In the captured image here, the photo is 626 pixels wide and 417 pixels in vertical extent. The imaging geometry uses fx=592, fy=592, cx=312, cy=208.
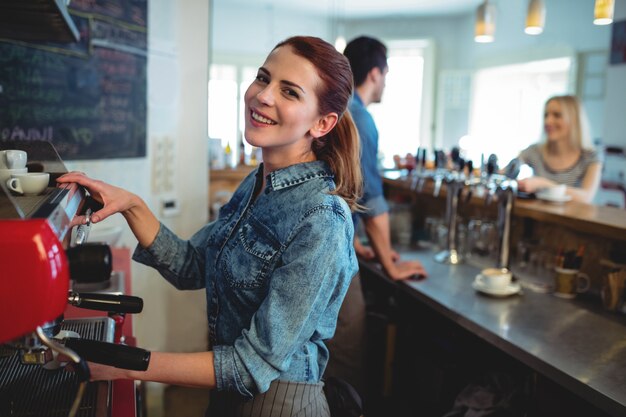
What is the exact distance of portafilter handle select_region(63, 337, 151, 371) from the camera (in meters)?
0.93

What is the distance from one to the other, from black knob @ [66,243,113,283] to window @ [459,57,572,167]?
559 cm

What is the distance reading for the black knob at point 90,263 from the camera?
1.67 m

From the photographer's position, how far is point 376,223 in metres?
2.50

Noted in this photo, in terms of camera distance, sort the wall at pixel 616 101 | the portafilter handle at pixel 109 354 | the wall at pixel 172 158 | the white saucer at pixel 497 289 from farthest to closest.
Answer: the wall at pixel 616 101
the wall at pixel 172 158
the white saucer at pixel 497 289
the portafilter handle at pixel 109 354

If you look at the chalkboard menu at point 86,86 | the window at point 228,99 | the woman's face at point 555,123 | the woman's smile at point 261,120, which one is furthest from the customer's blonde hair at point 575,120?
the window at point 228,99

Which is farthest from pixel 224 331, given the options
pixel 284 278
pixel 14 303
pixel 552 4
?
pixel 552 4

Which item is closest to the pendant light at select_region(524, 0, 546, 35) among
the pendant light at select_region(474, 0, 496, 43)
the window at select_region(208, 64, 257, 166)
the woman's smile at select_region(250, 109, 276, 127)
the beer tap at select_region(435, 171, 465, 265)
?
the pendant light at select_region(474, 0, 496, 43)

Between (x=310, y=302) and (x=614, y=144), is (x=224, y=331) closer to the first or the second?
(x=310, y=302)

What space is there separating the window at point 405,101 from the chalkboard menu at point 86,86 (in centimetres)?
584

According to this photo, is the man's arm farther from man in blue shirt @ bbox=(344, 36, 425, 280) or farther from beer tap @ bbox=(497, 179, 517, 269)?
beer tap @ bbox=(497, 179, 517, 269)

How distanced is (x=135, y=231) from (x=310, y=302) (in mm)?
528

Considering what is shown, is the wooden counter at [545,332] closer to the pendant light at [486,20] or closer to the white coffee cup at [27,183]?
the white coffee cup at [27,183]

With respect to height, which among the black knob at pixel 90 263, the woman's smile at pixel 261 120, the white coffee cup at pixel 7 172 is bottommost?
the black knob at pixel 90 263

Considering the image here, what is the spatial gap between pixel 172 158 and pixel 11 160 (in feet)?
7.40
